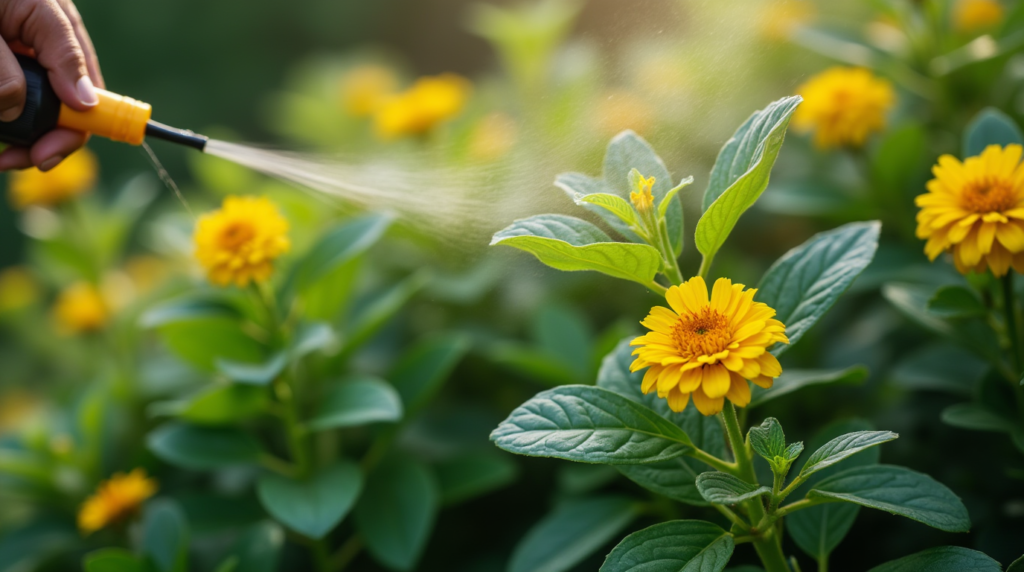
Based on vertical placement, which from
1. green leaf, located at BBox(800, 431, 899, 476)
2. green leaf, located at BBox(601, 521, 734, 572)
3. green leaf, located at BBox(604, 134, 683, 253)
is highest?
green leaf, located at BBox(604, 134, 683, 253)

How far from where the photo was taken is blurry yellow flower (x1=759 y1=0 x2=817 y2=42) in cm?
139

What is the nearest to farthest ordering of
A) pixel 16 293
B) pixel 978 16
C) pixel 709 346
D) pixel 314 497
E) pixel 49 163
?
1. pixel 709 346
2. pixel 49 163
3. pixel 314 497
4. pixel 978 16
5. pixel 16 293

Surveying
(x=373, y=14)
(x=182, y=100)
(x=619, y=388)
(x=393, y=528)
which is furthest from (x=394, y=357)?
(x=373, y=14)

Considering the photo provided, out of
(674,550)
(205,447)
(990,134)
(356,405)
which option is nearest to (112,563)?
(205,447)

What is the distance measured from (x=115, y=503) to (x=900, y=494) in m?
0.96

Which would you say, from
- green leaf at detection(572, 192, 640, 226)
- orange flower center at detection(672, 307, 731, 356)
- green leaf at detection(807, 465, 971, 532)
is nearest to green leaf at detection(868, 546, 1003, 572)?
green leaf at detection(807, 465, 971, 532)

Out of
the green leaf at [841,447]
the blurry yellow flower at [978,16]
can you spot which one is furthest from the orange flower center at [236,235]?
the blurry yellow flower at [978,16]

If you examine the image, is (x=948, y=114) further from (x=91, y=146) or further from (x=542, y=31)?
(x=91, y=146)

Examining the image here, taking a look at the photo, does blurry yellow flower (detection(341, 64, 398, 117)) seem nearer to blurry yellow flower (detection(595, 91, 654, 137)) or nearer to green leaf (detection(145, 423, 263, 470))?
blurry yellow flower (detection(595, 91, 654, 137))

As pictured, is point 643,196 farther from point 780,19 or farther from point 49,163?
point 780,19

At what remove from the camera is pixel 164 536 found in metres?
0.88

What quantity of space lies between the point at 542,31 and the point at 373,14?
1.69 meters

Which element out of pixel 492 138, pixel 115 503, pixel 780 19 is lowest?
pixel 115 503

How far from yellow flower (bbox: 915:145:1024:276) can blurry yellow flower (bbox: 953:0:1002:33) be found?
66cm
